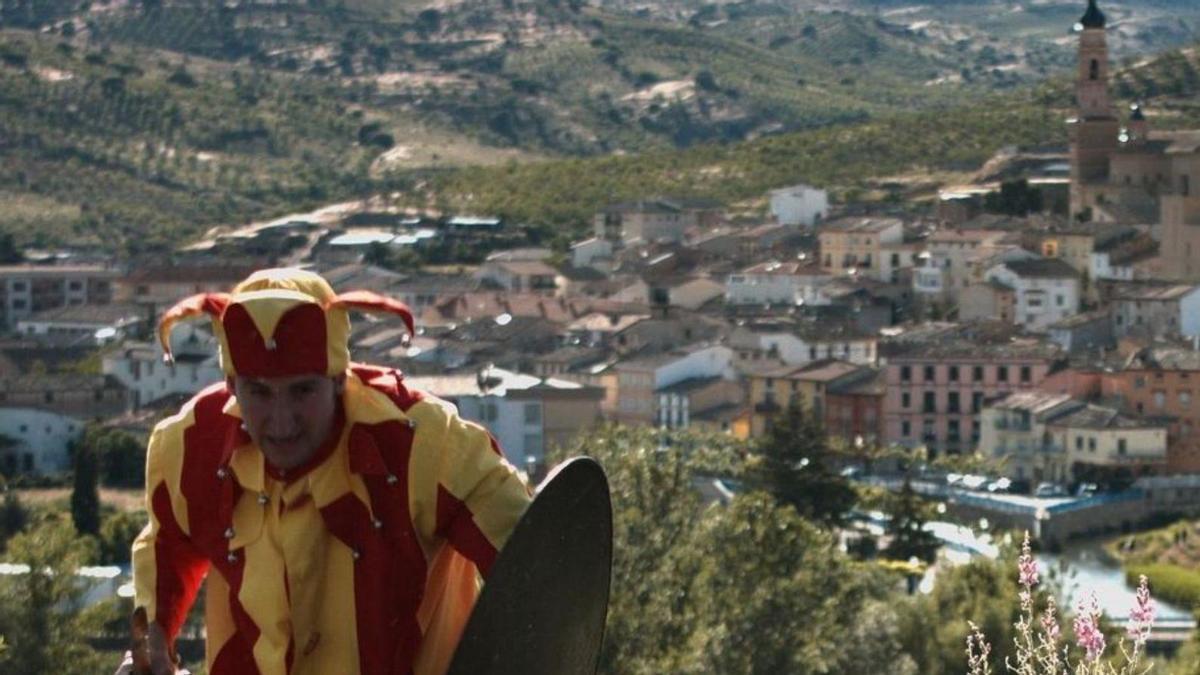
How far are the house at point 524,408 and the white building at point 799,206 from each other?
26.3 meters

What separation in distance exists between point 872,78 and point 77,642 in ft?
412

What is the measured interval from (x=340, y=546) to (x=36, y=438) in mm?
47502

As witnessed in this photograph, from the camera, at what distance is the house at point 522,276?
224 feet

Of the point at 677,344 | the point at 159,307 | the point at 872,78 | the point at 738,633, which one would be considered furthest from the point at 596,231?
the point at 872,78

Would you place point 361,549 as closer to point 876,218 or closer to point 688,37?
point 876,218

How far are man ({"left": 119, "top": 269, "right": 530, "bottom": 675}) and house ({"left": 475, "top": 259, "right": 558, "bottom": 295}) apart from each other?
2462 inches

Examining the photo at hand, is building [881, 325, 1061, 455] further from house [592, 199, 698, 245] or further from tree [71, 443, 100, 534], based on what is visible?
house [592, 199, 698, 245]

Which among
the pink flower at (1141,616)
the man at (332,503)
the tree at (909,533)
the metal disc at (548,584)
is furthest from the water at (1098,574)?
the metal disc at (548,584)

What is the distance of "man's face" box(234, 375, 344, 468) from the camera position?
476 centimetres

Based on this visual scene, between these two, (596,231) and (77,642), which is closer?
(77,642)

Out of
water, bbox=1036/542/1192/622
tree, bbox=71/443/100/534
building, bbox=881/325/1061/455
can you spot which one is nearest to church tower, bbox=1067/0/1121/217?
building, bbox=881/325/1061/455

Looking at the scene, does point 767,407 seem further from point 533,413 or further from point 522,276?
point 522,276

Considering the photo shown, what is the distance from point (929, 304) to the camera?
62.4 metres

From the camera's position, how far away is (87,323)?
67125 millimetres
